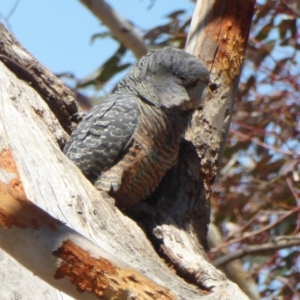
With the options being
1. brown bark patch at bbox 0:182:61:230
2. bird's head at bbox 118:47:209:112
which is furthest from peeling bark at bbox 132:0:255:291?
brown bark patch at bbox 0:182:61:230

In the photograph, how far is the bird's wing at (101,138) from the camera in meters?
3.32

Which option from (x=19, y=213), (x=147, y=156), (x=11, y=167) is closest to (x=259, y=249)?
(x=147, y=156)

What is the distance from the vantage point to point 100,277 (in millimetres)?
2148

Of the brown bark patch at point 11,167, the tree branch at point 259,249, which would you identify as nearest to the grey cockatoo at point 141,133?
the brown bark patch at point 11,167

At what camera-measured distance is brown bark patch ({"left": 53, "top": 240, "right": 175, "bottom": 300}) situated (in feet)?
6.89

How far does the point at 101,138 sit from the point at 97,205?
617mm

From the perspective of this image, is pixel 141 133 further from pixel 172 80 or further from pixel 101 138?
pixel 172 80

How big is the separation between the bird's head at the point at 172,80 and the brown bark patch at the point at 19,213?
1.40 metres

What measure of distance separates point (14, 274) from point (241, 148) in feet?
10.5

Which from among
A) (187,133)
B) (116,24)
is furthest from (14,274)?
(116,24)

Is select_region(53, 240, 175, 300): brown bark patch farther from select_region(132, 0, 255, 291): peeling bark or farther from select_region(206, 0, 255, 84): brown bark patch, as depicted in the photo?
select_region(206, 0, 255, 84): brown bark patch

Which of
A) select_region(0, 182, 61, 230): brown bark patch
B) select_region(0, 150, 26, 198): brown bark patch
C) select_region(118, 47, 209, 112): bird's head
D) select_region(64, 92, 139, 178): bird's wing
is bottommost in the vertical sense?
select_region(0, 182, 61, 230): brown bark patch

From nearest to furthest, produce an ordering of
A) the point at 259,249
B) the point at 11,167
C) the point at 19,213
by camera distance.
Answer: the point at 19,213 → the point at 11,167 → the point at 259,249

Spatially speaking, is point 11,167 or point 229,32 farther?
point 229,32
